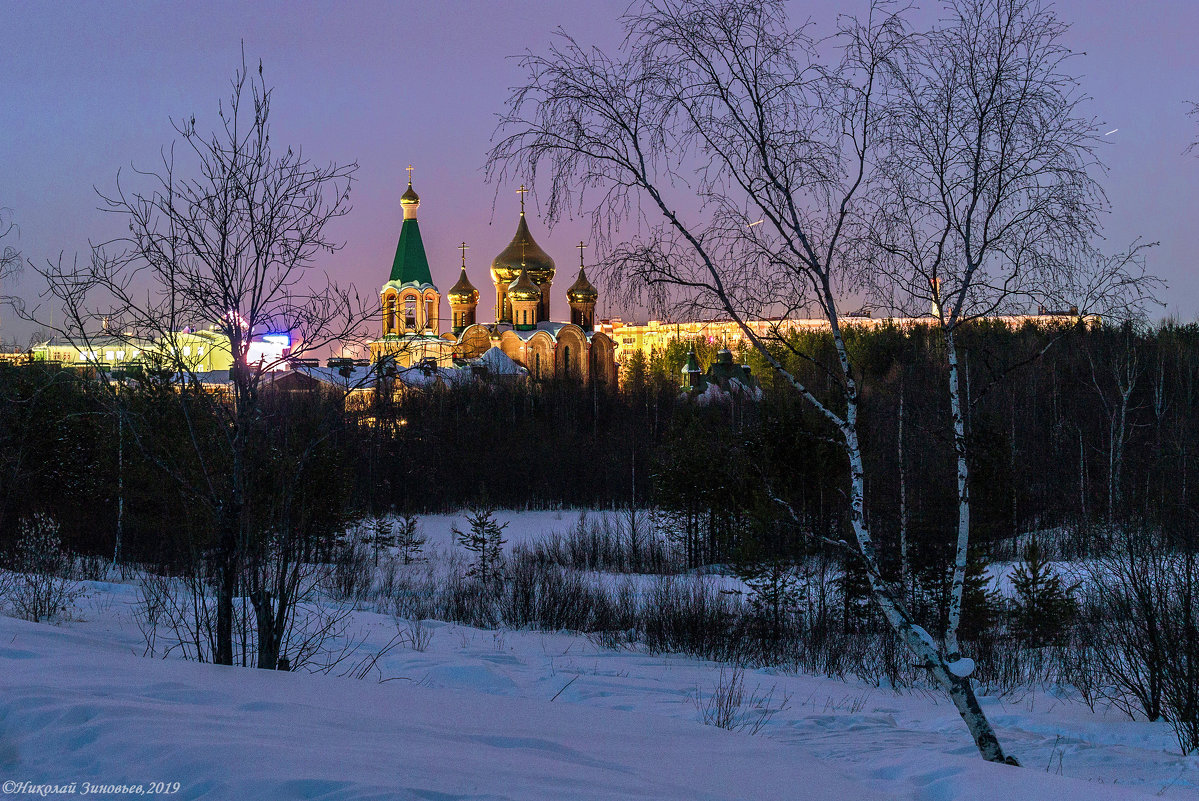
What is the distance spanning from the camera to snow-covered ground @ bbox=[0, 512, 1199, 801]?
3555 mm

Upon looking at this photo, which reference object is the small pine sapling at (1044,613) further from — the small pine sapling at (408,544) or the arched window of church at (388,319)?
the small pine sapling at (408,544)

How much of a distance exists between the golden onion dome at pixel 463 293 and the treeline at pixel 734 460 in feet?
102

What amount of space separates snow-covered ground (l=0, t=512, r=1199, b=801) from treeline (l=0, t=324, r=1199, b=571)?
1.65 meters

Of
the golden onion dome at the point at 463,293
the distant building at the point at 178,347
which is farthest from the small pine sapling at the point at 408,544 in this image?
the golden onion dome at the point at 463,293

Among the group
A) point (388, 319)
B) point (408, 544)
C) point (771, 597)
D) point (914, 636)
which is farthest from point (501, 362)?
point (914, 636)

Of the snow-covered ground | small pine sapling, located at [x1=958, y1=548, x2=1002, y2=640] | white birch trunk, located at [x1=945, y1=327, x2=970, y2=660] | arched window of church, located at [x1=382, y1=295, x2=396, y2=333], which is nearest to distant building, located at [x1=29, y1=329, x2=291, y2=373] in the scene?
arched window of church, located at [x1=382, y1=295, x2=396, y2=333]

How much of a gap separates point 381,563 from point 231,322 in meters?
19.0

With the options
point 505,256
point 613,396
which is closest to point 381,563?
point 613,396

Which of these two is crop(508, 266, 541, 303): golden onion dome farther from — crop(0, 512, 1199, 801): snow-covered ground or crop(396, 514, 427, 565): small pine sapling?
crop(0, 512, 1199, 801): snow-covered ground

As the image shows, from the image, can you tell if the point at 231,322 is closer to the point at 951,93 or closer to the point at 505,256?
the point at 951,93

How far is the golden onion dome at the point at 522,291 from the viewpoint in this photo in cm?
7669

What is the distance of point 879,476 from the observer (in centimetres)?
2789

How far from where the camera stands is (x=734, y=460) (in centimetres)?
2553

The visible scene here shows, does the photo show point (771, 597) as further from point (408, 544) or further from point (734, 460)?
point (408, 544)
